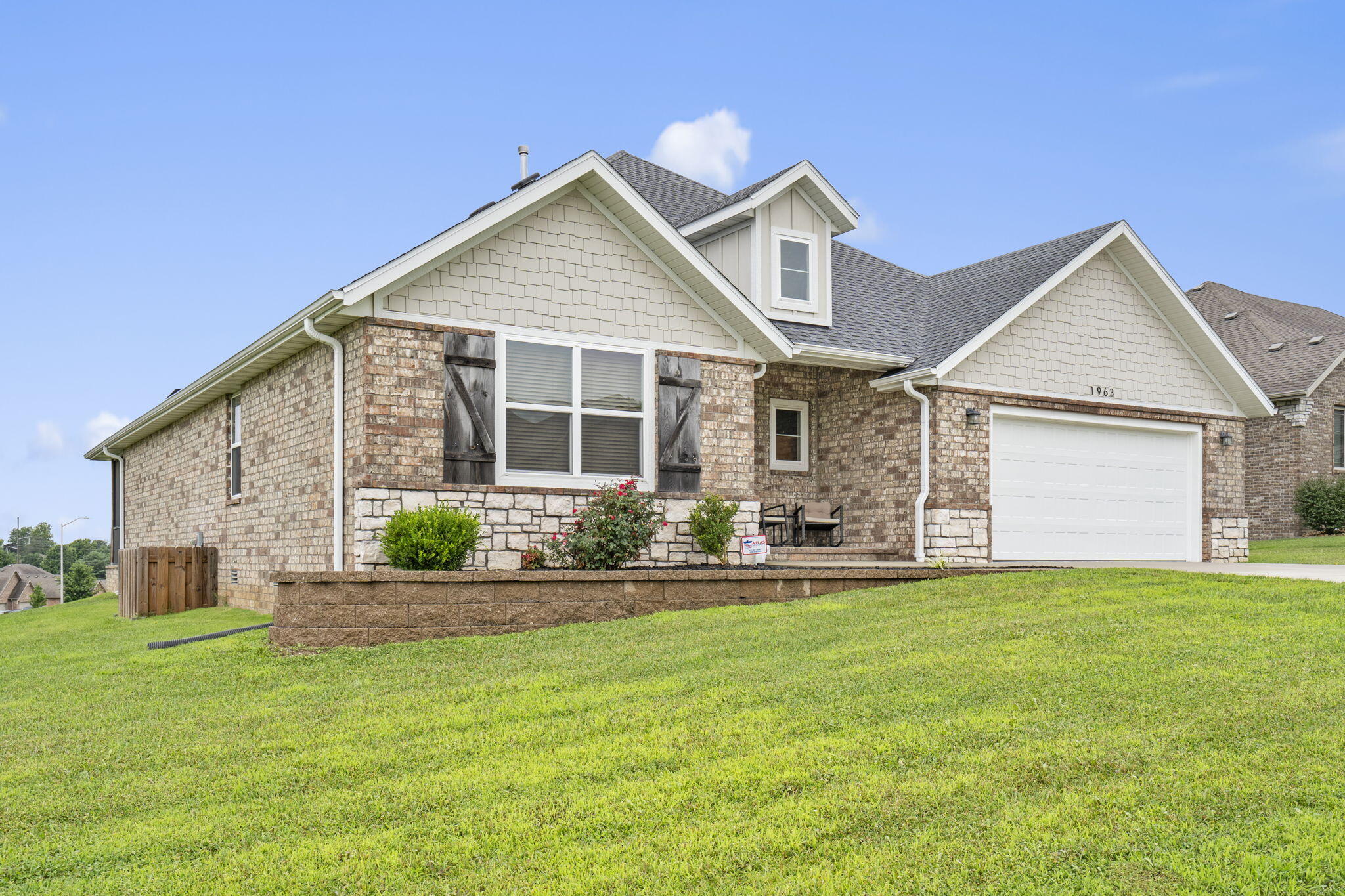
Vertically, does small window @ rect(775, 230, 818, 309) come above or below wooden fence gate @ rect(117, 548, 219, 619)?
above

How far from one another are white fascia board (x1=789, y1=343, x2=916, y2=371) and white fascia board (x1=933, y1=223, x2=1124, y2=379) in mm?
835

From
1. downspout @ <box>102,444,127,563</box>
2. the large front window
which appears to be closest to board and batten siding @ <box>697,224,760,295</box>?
the large front window

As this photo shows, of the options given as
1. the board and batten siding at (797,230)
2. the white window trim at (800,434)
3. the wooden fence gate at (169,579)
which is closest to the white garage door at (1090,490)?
the white window trim at (800,434)

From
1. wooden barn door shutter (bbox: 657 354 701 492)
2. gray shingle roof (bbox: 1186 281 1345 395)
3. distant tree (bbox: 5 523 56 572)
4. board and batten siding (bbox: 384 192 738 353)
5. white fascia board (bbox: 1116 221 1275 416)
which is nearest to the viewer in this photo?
board and batten siding (bbox: 384 192 738 353)

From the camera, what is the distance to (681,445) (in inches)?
556

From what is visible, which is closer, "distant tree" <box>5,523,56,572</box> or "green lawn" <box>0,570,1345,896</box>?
"green lawn" <box>0,570,1345,896</box>

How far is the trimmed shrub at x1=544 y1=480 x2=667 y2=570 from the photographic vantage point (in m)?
12.5

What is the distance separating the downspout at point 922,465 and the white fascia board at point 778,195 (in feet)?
9.81

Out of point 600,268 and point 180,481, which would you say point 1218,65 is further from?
point 180,481

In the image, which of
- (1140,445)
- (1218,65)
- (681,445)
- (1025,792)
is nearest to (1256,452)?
(1140,445)

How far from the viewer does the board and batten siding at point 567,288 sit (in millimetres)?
12812

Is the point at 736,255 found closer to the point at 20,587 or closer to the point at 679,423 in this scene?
the point at 679,423

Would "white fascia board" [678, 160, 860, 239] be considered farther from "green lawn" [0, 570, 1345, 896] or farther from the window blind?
"green lawn" [0, 570, 1345, 896]

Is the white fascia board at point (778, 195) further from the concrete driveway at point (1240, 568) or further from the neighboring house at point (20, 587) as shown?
the neighboring house at point (20, 587)
